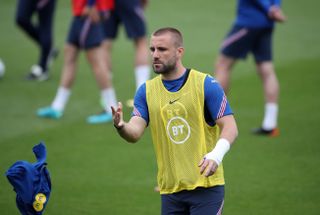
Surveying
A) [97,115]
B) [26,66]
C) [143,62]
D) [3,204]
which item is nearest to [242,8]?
[143,62]

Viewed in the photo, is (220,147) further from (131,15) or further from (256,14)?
(131,15)

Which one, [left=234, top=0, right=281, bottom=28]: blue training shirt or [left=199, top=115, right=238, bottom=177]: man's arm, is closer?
[left=199, top=115, right=238, bottom=177]: man's arm

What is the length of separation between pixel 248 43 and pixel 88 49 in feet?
7.37

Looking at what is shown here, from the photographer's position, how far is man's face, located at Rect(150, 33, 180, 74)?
5070 mm

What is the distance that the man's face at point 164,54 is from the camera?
Result: 507cm

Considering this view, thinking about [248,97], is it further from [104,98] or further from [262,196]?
[262,196]

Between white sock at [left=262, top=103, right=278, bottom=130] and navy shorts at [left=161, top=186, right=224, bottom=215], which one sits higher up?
white sock at [left=262, top=103, right=278, bottom=130]

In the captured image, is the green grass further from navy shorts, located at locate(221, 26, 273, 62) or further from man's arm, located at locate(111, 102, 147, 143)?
man's arm, located at locate(111, 102, 147, 143)

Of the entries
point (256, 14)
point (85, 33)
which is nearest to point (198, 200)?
point (256, 14)

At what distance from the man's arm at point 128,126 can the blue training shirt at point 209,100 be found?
0.06 metres

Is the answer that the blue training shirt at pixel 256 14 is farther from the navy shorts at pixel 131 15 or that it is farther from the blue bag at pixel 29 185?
the blue bag at pixel 29 185

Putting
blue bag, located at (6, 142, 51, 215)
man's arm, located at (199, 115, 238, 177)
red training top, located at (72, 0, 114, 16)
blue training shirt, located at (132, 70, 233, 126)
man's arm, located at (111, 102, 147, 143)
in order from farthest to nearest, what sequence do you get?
red training top, located at (72, 0, 114, 16) < blue bag, located at (6, 142, 51, 215) < blue training shirt, located at (132, 70, 233, 126) < man's arm, located at (111, 102, 147, 143) < man's arm, located at (199, 115, 238, 177)

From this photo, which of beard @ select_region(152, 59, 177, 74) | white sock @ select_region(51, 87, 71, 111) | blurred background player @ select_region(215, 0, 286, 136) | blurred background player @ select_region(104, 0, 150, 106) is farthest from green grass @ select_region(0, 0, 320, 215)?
beard @ select_region(152, 59, 177, 74)

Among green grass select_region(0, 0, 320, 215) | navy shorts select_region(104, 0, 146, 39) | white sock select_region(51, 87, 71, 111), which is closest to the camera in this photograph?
green grass select_region(0, 0, 320, 215)
